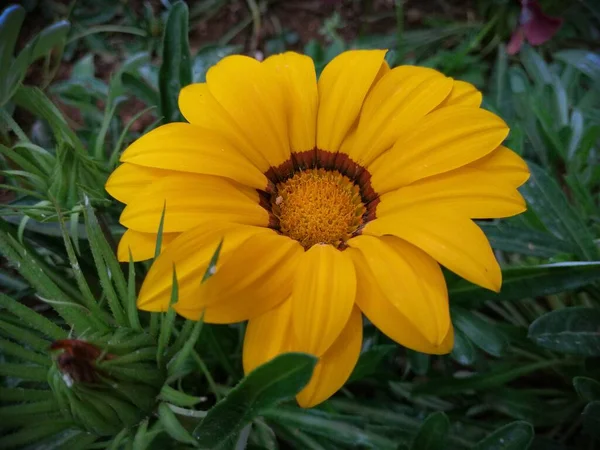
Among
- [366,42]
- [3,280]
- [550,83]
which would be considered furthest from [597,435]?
[366,42]

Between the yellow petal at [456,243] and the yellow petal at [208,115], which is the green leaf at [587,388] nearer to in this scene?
the yellow petal at [456,243]

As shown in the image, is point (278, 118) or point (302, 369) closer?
point (302, 369)

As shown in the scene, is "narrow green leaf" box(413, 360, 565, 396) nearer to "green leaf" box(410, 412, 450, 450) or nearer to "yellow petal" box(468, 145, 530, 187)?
"green leaf" box(410, 412, 450, 450)

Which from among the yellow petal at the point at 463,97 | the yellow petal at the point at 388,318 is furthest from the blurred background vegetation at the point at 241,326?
the yellow petal at the point at 463,97

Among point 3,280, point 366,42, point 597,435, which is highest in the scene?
point 366,42

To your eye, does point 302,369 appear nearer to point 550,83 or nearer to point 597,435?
point 597,435

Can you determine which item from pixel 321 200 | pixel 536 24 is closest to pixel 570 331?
pixel 321 200
